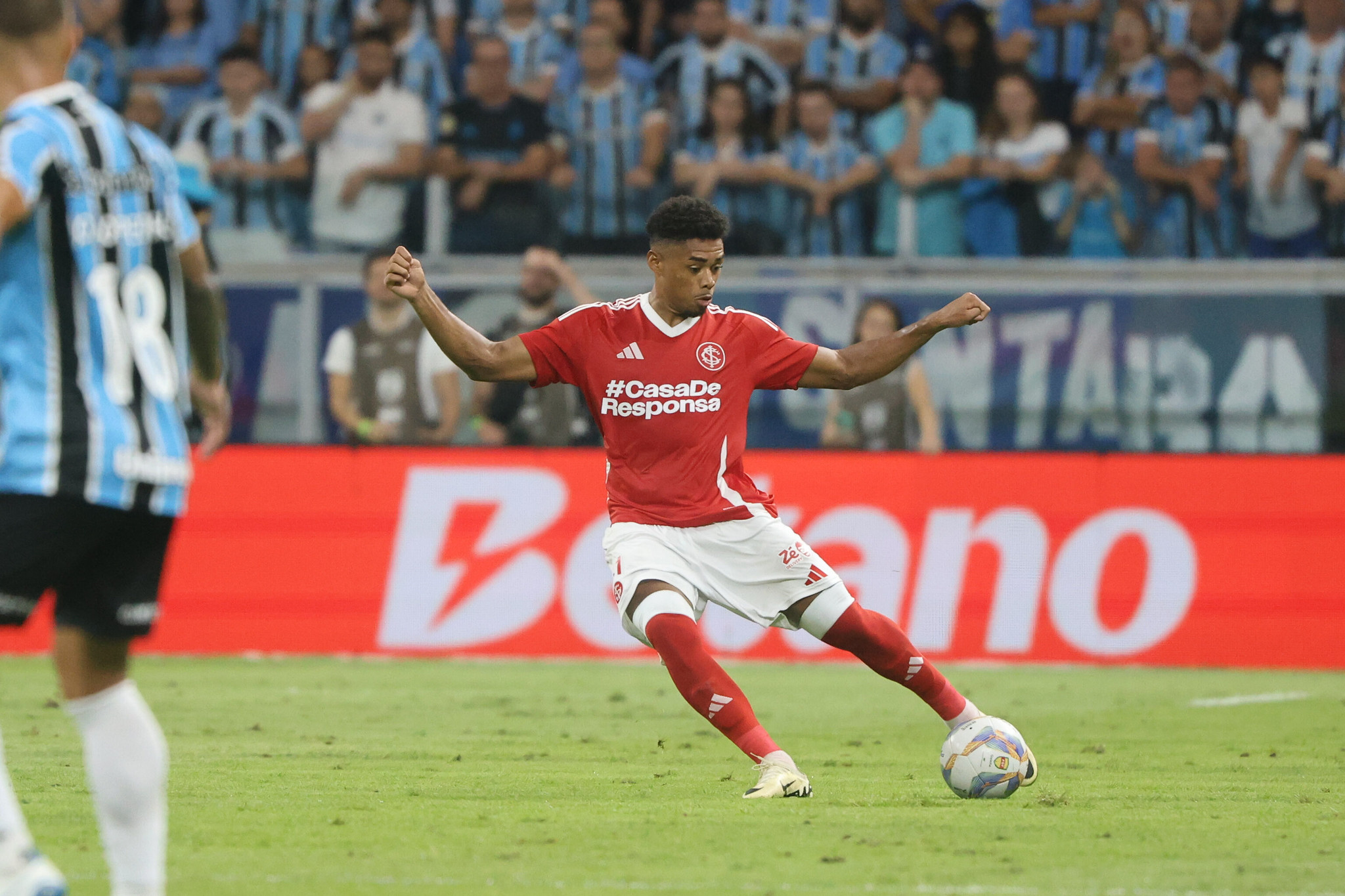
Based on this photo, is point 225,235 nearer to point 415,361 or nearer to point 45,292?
point 415,361

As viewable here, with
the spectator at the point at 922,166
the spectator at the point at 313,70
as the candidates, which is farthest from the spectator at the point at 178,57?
the spectator at the point at 922,166

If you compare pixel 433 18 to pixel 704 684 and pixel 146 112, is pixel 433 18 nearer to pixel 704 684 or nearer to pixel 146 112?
pixel 146 112

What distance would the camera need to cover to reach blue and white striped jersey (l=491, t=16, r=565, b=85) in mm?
15430

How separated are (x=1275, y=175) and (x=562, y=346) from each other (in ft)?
29.2

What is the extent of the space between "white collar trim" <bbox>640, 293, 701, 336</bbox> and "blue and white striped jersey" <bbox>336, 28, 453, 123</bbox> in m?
8.44

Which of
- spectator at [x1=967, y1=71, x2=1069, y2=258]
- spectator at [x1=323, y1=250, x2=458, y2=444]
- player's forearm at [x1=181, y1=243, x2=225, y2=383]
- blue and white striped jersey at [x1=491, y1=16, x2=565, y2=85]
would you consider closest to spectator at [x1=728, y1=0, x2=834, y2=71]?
blue and white striped jersey at [x1=491, y1=16, x2=565, y2=85]

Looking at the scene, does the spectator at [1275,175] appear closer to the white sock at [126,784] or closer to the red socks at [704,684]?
the red socks at [704,684]

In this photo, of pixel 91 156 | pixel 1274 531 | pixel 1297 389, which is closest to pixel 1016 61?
pixel 1297 389

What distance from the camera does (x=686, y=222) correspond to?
7.02 meters

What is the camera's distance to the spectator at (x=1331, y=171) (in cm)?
1407

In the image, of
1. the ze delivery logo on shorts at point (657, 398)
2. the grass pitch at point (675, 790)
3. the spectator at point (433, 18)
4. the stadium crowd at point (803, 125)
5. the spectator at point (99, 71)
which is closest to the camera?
the grass pitch at point (675, 790)

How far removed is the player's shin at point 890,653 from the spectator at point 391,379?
6.57 meters

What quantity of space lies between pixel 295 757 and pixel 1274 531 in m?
7.24

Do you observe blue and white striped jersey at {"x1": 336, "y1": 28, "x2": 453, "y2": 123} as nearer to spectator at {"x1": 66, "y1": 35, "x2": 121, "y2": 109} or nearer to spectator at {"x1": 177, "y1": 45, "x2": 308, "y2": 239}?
spectator at {"x1": 177, "y1": 45, "x2": 308, "y2": 239}
